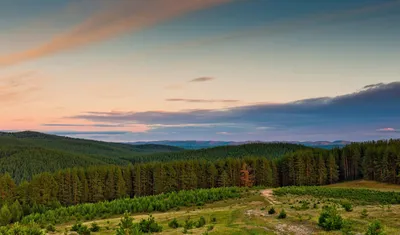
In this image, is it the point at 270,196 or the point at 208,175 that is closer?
the point at 270,196

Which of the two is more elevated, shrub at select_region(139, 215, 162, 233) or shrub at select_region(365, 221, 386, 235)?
shrub at select_region(365, 221, 386, 235)

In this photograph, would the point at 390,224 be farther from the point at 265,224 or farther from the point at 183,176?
the point at 183,176

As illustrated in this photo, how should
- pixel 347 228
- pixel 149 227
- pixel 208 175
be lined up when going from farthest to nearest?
1. pixel 208 175
2. pixel 149 227
3. pixel 347 228

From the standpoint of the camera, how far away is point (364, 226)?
104 ft

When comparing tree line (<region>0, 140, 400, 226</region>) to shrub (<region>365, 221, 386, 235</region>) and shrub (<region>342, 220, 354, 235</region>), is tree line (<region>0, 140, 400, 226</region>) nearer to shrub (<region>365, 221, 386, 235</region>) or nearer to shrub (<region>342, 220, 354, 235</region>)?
shrub (<region>342, 220, 354, 235</region>)

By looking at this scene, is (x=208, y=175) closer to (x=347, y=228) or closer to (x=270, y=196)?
(x=270, y=196)

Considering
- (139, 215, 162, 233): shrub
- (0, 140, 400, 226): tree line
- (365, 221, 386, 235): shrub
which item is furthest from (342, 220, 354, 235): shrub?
(0, 140, 400, 226): tree line

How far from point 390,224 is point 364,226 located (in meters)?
2.80

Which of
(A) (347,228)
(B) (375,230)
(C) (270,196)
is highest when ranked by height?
(B) (375,230)

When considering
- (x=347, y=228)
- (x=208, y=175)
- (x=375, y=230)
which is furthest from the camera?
(x=208, y=175)

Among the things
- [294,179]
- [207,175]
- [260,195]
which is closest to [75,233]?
[260,195]

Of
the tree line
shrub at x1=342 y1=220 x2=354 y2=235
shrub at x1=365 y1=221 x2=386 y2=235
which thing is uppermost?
shrub at x1=365 y1=221 x2=386 y2=235

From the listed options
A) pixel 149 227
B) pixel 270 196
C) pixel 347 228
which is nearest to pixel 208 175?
pixel 270 196

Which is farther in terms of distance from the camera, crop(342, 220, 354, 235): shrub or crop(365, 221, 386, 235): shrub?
crop(342, 220, 354, 235): shrub
